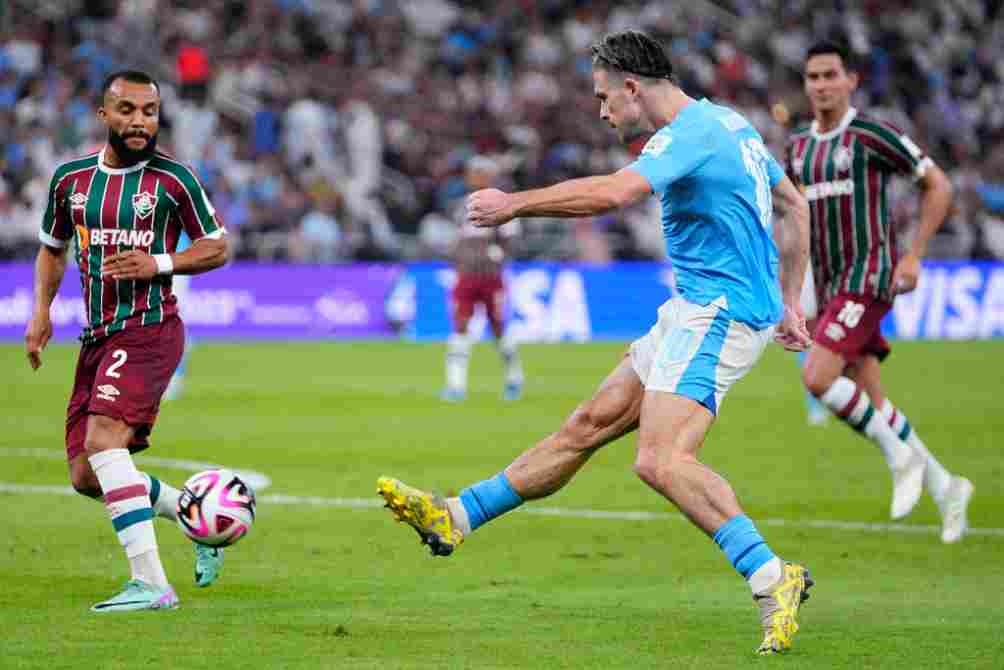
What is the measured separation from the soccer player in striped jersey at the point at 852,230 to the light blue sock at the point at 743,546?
382 cm

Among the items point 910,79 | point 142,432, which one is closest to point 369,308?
point 910,79

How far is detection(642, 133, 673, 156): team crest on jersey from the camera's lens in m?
6.65

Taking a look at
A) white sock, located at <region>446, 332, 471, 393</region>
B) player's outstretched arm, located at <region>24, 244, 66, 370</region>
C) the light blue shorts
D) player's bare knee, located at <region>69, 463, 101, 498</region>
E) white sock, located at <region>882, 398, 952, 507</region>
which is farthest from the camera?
white sock, located at <region>446, 332, 471, 393</region>

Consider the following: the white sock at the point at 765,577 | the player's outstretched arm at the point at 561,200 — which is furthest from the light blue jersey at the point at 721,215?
the white sock at the point at 765,577

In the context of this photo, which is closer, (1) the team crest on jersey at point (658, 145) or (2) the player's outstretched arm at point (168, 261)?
(1) the team crest on jersey at point (658, 145)

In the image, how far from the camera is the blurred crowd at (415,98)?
2791 cm

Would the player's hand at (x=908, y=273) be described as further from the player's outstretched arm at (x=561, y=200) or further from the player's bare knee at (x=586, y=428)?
the player's outstretched arm at (x=561, y=200)

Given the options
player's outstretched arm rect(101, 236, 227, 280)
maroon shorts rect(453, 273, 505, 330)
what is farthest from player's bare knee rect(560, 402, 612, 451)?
maroon shorts rect(453, 273, 505, 330)

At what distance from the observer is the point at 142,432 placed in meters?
7.94

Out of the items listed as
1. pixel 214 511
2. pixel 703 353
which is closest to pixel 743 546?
pixel 703 353

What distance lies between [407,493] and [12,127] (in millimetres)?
21485

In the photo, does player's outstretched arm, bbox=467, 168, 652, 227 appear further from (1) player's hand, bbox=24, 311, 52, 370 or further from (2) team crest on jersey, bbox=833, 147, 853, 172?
(2) team crest on jersey, bbox=833, 147, 853, 172

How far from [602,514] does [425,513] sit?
343 cm

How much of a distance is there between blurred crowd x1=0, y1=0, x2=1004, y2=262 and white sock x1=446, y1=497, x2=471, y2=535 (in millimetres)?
19672
